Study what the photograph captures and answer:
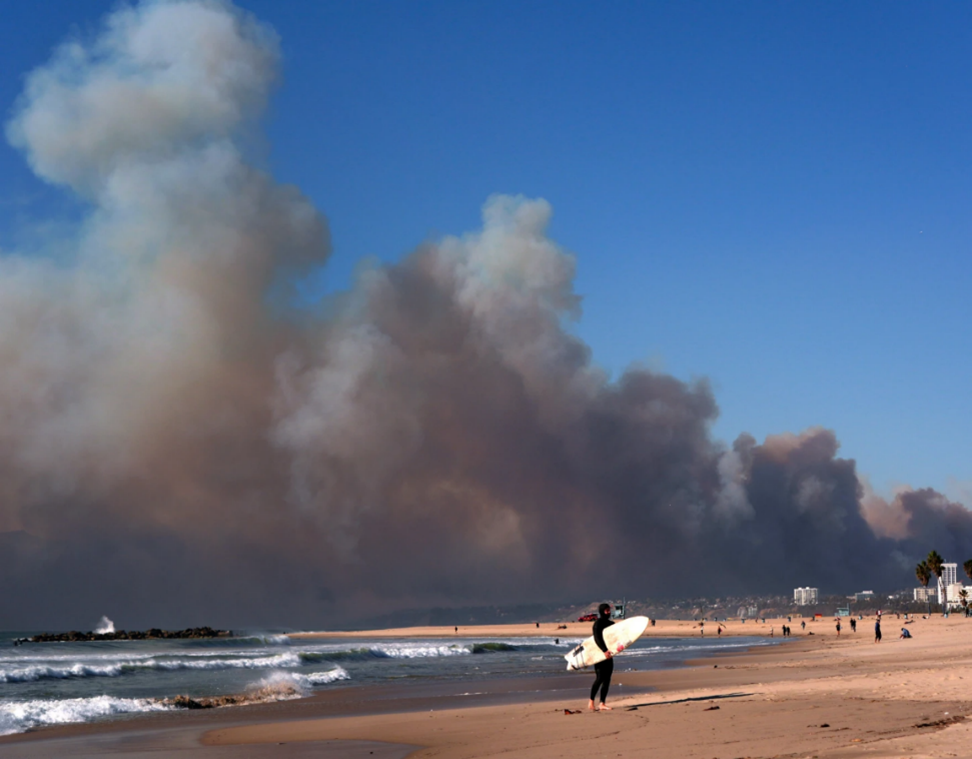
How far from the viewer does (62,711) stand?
84.3 ft

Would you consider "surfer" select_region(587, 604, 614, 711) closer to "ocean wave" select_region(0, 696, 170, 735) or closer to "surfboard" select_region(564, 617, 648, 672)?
"surfboard" select_region(564, 617, 648, 672)

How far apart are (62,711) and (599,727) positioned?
1730cm

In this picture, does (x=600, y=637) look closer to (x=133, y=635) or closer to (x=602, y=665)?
(x=602, y=665)

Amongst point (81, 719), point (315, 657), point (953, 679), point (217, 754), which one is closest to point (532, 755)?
point (217, 754)

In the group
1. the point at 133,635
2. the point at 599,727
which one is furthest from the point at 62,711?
the point at 133,635

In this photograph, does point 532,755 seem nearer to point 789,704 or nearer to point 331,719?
point 789,704

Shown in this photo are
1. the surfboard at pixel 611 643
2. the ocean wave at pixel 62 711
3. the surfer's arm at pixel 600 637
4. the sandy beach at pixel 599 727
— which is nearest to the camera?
the sandy beach at pixel 599 727

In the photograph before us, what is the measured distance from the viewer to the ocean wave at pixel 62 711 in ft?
77.7

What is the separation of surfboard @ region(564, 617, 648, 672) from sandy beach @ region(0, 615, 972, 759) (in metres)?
1.18

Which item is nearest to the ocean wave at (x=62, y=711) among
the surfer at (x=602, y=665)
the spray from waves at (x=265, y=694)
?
the spray from waves at (x=265, y=694)

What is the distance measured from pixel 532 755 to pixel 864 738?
16.5 ft

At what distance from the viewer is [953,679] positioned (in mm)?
22047

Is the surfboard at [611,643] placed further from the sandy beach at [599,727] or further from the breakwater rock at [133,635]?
the breakwater rock at [133,635]

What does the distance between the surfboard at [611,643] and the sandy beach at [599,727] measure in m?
1.18
